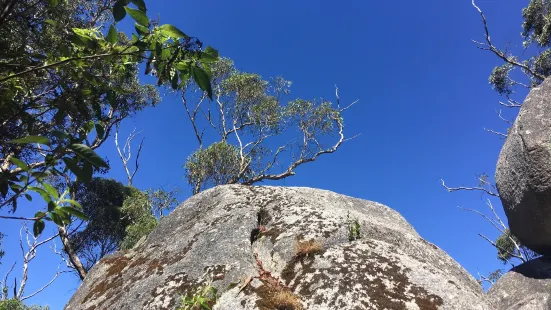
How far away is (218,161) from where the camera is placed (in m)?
24.7

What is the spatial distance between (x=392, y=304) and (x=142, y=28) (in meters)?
4.60

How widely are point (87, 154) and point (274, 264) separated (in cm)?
533

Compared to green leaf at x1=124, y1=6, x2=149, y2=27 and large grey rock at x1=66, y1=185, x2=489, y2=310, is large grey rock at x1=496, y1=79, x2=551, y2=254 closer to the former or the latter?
large grey rock at x1=66, y1=185, x2=489, y2=310

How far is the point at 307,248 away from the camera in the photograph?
6.42 meters

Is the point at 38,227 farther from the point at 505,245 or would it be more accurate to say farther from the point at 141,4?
the point at 505,245

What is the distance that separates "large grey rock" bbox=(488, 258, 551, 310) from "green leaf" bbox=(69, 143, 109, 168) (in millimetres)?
11371

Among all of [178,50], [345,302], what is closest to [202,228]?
[345,302]

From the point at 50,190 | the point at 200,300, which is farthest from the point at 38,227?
the point at 200,300

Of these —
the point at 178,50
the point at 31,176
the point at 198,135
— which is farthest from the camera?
the point at 198,135

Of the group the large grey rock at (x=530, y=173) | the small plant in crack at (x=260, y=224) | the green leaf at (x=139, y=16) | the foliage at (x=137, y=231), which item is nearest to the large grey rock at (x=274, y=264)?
the small plant in crack at (x=260, y=224)

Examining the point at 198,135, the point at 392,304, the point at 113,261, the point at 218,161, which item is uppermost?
the point at 198,135

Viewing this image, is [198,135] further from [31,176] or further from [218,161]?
[31,176]

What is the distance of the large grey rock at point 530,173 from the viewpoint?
1127 centimetres

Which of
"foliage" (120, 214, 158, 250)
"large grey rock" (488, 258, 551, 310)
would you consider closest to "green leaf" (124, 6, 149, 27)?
"large grey rock" (488, 258, 551, 310)
